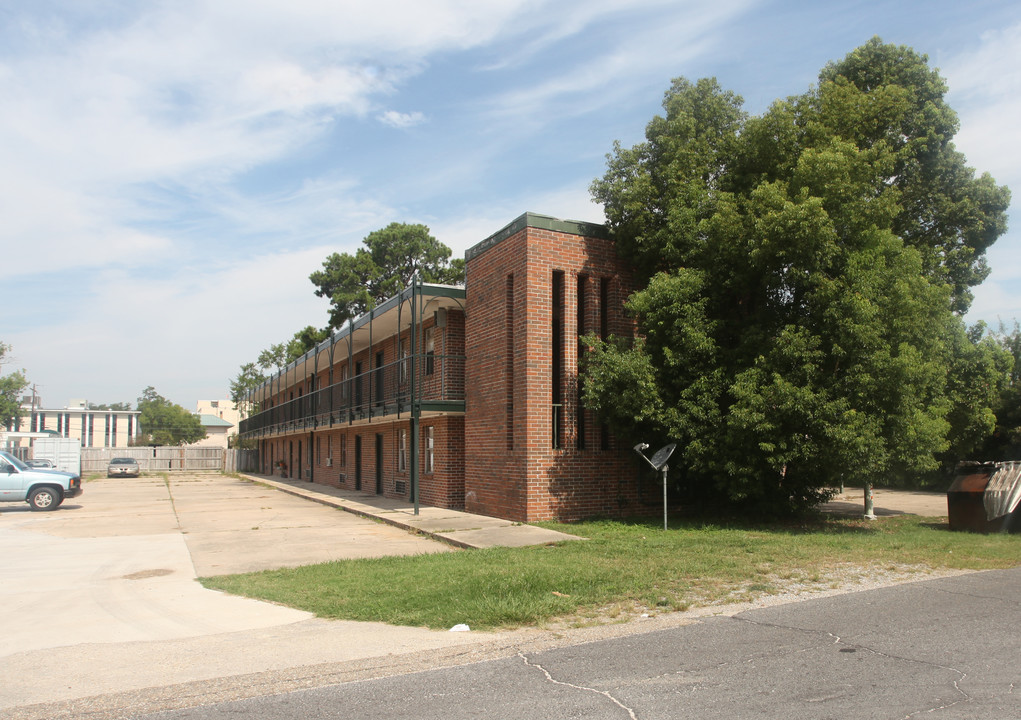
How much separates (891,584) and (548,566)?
13.5 feet

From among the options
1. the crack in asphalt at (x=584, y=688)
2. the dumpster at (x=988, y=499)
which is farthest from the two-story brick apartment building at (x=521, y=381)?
the crack in asphalt at (x=584, y=688)

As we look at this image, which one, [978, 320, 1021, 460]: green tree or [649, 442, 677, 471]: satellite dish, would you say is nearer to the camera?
[649, 442, 677, 471]: satellite dish

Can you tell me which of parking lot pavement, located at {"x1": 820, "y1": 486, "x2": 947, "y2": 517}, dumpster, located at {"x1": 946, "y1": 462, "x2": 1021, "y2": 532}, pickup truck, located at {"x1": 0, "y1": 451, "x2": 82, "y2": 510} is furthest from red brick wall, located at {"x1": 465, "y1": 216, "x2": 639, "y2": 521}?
pickup truck, located at {"x1": 0, "y1": 451, "x2": 82, "y2": 510}

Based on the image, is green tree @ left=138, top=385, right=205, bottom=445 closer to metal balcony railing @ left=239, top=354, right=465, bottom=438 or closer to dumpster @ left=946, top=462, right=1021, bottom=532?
metal balcony railing @ left=239, top=354, right=465, bottom=438

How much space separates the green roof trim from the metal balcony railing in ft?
11.0

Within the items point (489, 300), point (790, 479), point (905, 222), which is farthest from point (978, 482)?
point (489, 300)

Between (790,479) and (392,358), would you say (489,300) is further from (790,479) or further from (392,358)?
(392,358)

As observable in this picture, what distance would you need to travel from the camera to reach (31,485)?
22.1 metres

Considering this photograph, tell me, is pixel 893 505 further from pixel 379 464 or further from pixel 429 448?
pixel 379 464

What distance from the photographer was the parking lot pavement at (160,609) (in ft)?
20.3

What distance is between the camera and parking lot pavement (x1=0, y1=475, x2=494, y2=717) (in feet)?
20.3

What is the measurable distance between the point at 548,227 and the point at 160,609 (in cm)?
1054

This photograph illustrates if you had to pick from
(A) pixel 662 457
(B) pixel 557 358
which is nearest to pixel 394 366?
(B) pixel 557 358

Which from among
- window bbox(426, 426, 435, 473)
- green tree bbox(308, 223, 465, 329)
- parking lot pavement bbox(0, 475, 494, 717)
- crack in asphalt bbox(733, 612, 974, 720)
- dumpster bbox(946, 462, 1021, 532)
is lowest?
parking lot pavement bbox(0, 475, 494, 717)
